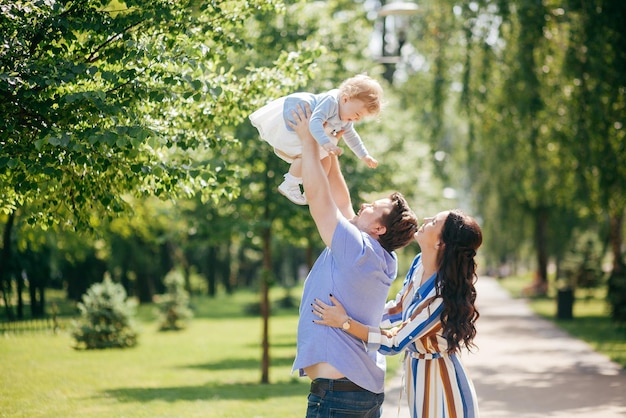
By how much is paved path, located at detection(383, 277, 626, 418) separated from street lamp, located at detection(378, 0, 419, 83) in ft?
20.5

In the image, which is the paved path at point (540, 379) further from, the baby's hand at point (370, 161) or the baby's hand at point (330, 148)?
the baby's hand at point (330, 148)

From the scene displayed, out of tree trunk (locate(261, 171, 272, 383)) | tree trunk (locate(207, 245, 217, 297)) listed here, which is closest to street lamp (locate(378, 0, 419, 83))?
tree trunk (locate(261, 171, 272, 383))

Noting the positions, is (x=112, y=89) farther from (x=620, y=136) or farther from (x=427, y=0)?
(x=427, y=0)

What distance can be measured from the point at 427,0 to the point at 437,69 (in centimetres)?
439

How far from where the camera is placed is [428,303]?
13.5ft

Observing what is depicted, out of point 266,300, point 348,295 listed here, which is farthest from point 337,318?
point 266,300

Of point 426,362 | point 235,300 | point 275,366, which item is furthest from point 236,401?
point 235,300

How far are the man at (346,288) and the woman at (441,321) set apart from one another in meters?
0.20

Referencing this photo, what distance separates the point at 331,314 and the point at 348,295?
0.17 m

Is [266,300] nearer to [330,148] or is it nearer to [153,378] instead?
[153,378]

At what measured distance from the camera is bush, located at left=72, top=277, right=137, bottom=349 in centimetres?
1823

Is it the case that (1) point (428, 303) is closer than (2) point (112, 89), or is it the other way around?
(1) point (428, 303)

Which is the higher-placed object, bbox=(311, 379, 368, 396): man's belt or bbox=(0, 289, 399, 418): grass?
bbox=(311, 379, 368, 396): man's belt

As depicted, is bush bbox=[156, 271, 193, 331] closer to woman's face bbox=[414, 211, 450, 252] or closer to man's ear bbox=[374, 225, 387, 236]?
woman's face bbox=[414, 211, 450, 252]
